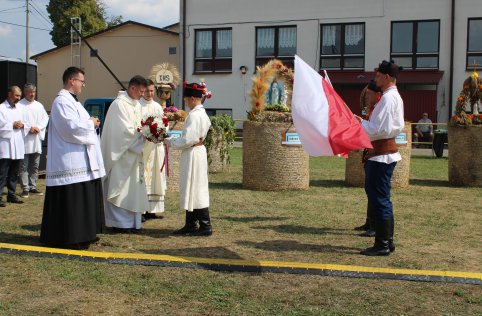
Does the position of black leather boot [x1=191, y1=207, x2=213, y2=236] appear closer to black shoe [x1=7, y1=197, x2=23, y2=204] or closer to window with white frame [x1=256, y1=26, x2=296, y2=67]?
black shoe [x1=7, y1=197, x2=23, y2=204]

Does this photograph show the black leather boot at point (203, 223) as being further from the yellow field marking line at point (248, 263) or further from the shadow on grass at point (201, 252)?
the yellow field marking line at point (248, 263)

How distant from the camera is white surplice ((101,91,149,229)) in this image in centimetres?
755

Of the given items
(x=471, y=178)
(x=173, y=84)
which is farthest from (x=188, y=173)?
(x=471, y=178)

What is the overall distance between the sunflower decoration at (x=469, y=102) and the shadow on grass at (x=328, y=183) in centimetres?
259

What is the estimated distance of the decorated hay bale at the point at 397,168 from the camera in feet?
38.4

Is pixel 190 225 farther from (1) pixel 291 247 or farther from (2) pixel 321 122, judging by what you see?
(2) pixel 321 122

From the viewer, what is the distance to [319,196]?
10.8 meters

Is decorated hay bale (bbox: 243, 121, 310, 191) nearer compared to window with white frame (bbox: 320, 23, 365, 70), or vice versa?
Result: decorated hay bale (bbox: 243, 121, 310, 191)

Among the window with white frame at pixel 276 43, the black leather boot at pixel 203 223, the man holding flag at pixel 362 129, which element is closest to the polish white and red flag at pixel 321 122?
the man holding flag at pixel 362 129

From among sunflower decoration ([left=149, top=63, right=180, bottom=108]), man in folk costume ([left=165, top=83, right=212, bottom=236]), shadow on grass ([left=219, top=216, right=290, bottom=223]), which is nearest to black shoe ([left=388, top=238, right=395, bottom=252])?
man in folk costume ([left=165, top=83, right=212, bottom=236])

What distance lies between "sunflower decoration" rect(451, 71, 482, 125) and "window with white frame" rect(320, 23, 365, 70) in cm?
1521

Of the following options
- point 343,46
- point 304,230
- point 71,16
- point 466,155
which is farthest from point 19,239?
point 71,16

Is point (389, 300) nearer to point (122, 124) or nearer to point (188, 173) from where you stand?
point (188, 173)

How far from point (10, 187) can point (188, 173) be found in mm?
4113
